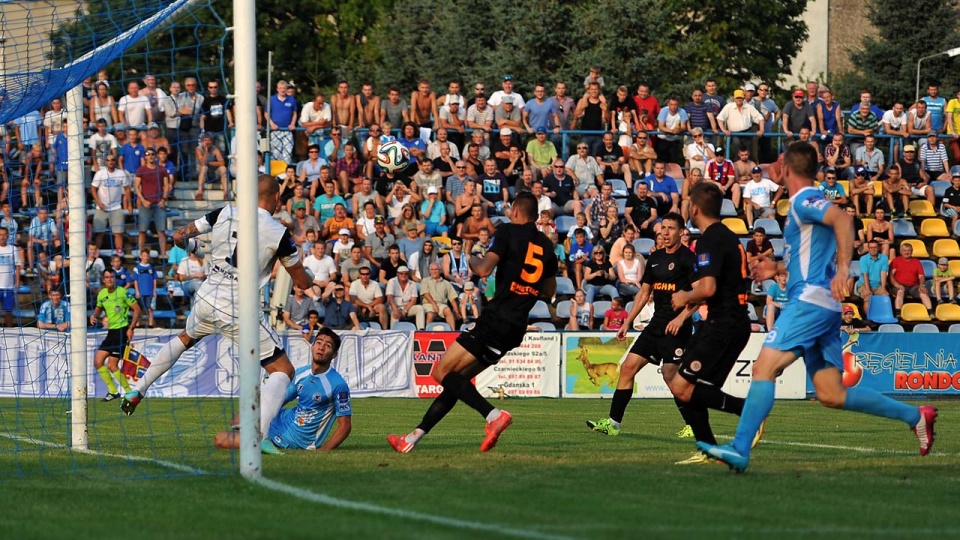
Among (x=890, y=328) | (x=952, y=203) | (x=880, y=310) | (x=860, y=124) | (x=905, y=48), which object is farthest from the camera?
(x=905, y=48)

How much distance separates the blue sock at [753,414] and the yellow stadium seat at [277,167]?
18.4 m

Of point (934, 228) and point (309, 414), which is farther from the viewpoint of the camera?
point (934, 228)

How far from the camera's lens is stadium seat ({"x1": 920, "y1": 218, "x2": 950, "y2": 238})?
28.1 meters

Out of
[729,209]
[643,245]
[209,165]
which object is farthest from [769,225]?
[209,165]

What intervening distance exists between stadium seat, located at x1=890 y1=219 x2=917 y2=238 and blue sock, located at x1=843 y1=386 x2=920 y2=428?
1946cm

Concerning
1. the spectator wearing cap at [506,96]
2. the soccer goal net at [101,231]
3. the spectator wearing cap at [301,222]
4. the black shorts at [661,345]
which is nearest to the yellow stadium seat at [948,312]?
the spectator wearing cap at [506,96]

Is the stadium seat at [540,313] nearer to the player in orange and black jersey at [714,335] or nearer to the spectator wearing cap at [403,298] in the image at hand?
the spectator wearing cap at [403,298]

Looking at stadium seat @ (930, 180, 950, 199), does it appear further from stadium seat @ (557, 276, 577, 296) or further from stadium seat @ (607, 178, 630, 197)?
stadium seat @ (557, 276, 577, 296)

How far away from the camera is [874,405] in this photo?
9.35 m

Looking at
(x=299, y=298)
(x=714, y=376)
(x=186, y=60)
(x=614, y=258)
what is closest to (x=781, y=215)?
(x=614, y=258)

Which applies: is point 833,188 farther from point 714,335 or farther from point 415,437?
point 415,437

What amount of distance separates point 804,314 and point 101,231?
12610 mm

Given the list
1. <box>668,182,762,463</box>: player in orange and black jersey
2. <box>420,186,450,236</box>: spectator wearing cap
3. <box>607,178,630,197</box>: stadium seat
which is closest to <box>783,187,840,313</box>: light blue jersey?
<box>668,182,762,463</box>: player in orange and black jersey

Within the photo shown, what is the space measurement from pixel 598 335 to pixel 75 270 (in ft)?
44.1
